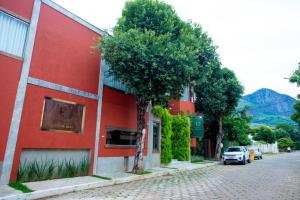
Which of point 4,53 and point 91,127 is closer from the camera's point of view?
point 4,53

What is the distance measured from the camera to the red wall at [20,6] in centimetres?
914

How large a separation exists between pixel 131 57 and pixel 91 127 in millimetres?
4103

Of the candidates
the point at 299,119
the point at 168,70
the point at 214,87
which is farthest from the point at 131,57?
the point at 299,119

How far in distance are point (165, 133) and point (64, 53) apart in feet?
32.1

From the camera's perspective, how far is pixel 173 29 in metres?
12.9

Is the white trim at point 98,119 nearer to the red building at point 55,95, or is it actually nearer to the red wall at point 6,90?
the red building at point 55,95

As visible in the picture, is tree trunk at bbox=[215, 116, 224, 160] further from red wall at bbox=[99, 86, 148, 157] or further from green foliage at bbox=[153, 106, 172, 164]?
red wall at bbox=[99, 86, 148, 157]

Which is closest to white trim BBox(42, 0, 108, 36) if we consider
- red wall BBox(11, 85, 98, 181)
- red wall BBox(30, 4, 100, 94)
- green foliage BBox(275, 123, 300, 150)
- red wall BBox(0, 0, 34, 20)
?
red wall BBox(30, 4, 100, 94)

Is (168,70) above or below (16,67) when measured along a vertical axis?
above

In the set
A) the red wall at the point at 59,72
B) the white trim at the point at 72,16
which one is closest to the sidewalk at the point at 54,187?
the red wall at the point at 59,72

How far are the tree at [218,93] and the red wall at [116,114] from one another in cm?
1246

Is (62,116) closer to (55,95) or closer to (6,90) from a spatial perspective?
(55,95)

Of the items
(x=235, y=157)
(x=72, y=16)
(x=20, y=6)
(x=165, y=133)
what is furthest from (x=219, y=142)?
Answer: (x=20, y=6)

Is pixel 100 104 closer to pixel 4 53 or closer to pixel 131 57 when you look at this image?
pixel 131 57
